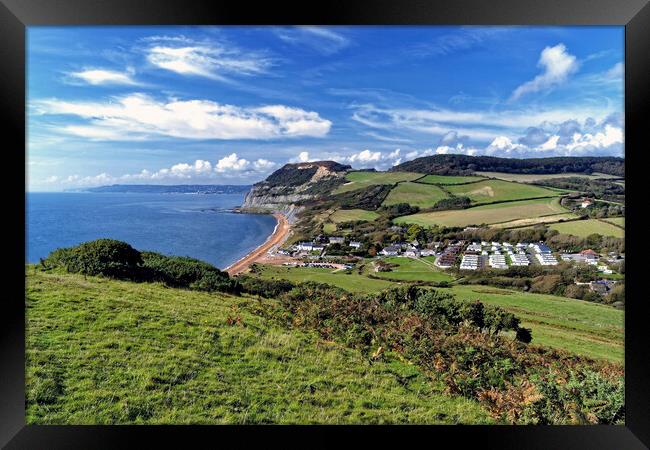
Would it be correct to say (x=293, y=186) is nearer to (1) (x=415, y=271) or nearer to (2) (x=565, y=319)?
(1) (x=415, y=271)

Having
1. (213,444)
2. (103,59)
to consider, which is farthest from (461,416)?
(103,59)

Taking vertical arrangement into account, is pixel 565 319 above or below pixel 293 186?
below

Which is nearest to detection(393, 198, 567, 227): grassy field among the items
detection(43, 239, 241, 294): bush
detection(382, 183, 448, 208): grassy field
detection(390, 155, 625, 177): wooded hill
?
detection(382, 183, 448, 208): grassy field

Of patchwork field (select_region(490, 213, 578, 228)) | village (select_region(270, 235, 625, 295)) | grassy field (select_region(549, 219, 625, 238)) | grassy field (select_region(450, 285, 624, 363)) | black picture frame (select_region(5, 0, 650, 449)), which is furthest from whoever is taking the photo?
patchwork field (select_region(490, 213, 578, 228))

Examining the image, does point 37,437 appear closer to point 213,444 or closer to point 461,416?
point 213,444

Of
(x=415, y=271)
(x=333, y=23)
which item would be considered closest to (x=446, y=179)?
(x=415, y=271)

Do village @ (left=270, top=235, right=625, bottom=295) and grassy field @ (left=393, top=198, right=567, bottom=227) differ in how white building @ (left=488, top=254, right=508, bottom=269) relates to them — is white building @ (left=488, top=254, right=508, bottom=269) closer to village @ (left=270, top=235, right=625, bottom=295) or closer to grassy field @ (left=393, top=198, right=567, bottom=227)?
village @ (left=270, top=235, right=625, bottom=295)
